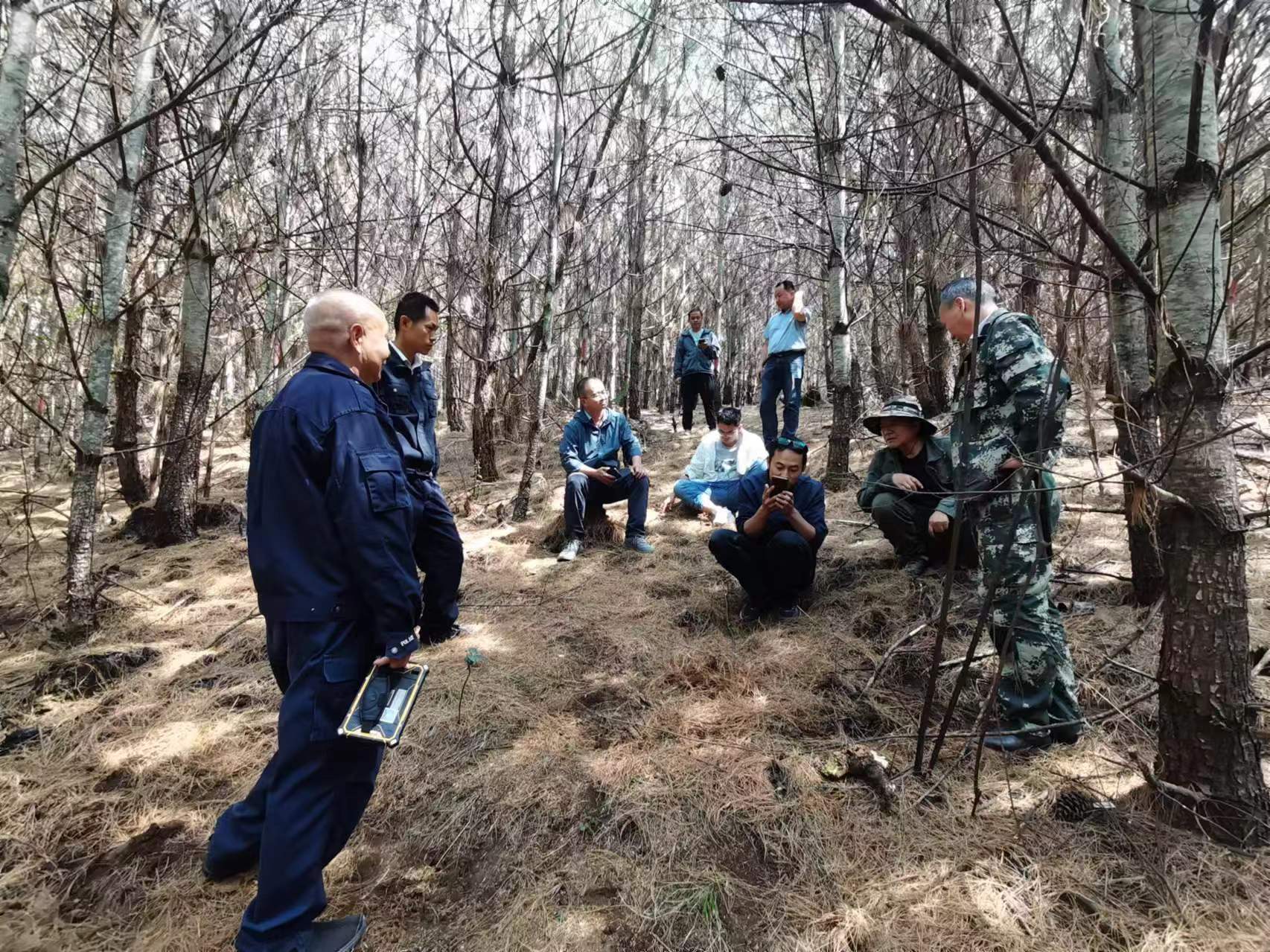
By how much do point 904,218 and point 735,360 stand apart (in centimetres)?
1269

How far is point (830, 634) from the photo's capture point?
10.8 feet

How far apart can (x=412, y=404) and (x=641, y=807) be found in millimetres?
2414

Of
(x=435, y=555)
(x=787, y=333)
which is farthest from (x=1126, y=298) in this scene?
(x=435, y=555)

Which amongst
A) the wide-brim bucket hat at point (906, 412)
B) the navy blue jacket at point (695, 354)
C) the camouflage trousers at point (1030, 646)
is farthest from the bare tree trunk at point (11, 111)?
the navy blue jacket at point (695, 354)

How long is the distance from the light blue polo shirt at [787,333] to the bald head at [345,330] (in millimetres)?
5031

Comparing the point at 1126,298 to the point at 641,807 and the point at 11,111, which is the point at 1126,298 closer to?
the point at 641,807

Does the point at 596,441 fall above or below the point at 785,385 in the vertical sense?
below

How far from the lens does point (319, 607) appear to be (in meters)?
1.56

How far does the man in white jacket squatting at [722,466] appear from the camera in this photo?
17.6 ft

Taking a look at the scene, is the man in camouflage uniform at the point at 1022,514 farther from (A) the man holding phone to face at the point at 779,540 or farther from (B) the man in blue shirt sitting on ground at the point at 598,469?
(B) the man in blue shirt sitting on ground at the point at 598,469

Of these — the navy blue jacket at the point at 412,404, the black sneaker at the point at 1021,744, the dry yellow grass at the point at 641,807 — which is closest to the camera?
the dry yellow grass at the point at 641,807

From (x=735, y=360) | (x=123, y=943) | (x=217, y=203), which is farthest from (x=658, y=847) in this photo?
(x=735, y=360)

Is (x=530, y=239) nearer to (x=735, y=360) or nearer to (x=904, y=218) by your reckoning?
(x=904, y=218)

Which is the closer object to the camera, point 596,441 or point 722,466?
point 596,441
